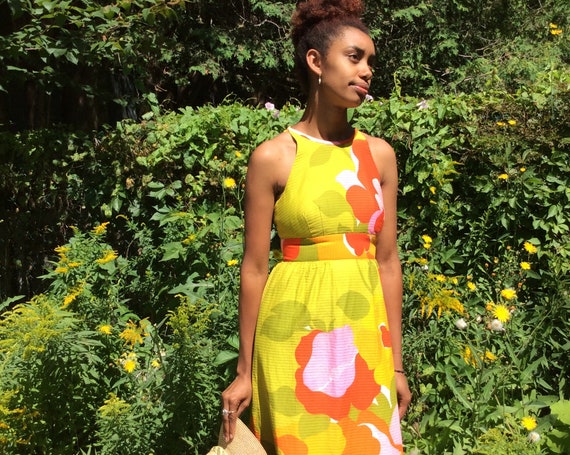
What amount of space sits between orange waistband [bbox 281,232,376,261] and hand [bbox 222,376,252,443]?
14.6 inches

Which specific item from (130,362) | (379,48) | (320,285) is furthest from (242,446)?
(379,48)

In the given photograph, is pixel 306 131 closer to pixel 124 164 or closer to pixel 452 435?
pixel 452 435

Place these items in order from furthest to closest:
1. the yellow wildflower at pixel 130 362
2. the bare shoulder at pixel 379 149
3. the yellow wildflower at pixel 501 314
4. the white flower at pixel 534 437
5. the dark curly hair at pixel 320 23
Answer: the yellow wildflower at pixel 130 362 → the yellow wildflower at pixel 501 314 → the white flower at pixel 534 437 → the bare shoulder at pixel 379 149 → the dark curly hair at pixel 320 23

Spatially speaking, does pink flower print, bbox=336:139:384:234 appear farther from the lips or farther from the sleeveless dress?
the lips

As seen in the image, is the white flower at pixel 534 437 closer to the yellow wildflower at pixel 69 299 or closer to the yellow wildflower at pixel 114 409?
the yellow wildflower at pixel 114 409

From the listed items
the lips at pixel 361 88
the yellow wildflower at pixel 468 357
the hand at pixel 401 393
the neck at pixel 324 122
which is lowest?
the yellow wildflower at pixel 468 357

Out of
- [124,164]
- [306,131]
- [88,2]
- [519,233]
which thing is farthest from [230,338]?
[88,2]

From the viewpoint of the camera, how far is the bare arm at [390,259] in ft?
6.55

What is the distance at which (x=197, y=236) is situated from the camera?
3.57 meters

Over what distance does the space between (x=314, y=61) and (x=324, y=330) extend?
0.73 metres

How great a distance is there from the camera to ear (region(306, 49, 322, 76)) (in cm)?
188

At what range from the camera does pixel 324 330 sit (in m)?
1.81

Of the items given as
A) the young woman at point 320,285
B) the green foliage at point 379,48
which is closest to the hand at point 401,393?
the young woman at point 320,285

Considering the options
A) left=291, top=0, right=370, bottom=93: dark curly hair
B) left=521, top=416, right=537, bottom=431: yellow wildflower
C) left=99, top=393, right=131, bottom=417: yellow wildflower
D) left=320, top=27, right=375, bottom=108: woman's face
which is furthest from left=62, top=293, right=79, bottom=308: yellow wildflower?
left=521, top=416, right=537, bottom=431: yellow wildflower
